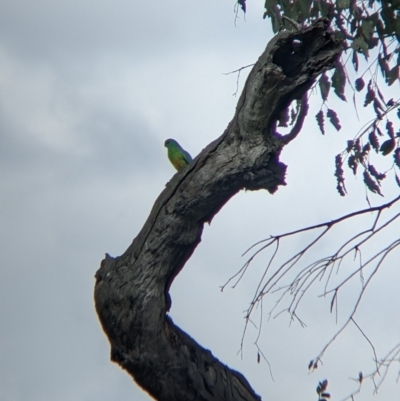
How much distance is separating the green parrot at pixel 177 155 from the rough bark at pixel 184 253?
532 centimetres

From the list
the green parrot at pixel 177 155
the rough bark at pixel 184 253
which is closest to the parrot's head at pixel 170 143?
the green parrot at pixel 177 155

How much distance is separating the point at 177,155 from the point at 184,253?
17.8 feet

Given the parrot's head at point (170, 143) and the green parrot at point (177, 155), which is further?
the parrot's head at point (170, 143)

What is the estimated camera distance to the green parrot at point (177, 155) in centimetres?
973

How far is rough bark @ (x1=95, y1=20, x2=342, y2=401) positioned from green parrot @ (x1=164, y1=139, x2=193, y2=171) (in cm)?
532

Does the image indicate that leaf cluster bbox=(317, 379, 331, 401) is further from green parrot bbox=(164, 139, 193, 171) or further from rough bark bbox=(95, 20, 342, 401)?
green parrot bbox=(164, 139, 193, 171)

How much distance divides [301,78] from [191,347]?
1.33 metres

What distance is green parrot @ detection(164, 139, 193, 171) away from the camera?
973cm

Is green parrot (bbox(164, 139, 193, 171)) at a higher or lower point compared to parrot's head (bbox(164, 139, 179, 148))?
lower

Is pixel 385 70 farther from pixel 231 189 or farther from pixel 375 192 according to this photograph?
pixel 231 189

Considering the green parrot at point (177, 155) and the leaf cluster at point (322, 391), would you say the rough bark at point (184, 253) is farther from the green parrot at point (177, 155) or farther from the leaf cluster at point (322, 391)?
the green parrot at point (177, 155)

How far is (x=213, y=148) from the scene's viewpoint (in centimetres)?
426

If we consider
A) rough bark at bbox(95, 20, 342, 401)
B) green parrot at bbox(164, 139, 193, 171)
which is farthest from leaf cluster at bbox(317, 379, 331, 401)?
green parrot at bbox(164, 139, 193, 171)

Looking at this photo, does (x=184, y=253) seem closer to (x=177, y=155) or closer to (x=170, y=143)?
(x=177, y=155)
